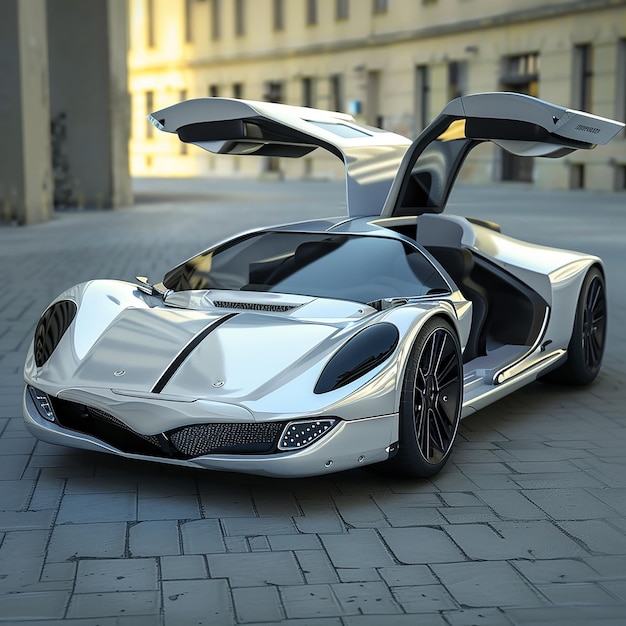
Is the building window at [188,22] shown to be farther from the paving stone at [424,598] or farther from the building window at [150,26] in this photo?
the paving stone at [424,598]

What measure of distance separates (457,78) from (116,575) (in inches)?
1489

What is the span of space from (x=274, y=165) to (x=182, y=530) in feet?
153

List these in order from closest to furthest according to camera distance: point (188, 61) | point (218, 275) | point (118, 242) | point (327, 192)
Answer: point (218, 275), point (118, 242), point (327, 192), point (188, 61)

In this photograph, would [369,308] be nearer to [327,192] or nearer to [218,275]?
[218,275]

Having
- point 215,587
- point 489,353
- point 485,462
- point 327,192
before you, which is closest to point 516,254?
point 489,353

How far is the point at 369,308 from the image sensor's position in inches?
202

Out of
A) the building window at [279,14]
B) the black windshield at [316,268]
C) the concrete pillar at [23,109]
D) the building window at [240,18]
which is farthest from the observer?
the building window at [240,18]

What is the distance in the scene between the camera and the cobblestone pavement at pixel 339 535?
3.57 metres

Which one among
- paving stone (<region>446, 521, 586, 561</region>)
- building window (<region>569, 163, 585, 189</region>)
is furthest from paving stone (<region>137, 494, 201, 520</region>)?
building window (<region>569, 163, 585, 189</region>)

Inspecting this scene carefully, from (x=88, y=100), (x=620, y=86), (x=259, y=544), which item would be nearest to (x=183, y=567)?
(x=259, y=544)

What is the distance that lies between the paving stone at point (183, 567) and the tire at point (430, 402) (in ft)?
3.64

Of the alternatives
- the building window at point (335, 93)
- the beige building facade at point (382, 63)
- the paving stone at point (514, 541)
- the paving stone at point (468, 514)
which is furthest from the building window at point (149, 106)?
A: the paving stone at point (514, 541)

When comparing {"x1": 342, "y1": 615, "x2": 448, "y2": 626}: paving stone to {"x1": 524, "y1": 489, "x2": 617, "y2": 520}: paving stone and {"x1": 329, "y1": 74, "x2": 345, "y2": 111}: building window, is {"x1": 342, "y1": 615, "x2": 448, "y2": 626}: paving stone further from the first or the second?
{"x1": 329, "y1": 74, "x2": 345, "y2": 111}: building window

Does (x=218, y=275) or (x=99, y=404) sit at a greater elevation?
(x=218, y=275)
